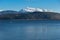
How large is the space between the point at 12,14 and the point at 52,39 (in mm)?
39656

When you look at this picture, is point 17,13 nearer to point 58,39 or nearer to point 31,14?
point 31,14

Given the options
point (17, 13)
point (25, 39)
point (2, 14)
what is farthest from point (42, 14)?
point (25, 39)

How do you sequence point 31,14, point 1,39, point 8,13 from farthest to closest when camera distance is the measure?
point 31,14 → point 8,13 → point 1,39

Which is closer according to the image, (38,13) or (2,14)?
(2,14)

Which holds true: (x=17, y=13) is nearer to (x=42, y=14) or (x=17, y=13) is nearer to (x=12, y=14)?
(x=12, y=14)

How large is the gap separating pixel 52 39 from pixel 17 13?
1533 inches

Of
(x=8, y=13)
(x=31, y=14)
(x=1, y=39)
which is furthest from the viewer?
(x=31, y=14)

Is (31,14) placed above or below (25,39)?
above

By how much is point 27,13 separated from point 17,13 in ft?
10.9

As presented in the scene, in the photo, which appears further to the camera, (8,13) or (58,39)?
(8,13)

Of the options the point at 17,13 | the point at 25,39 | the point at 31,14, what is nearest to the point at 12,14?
the point at 17,13

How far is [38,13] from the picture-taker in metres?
61.4

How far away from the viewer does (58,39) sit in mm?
20266

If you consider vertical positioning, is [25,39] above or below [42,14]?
below
